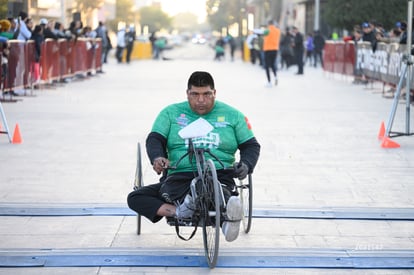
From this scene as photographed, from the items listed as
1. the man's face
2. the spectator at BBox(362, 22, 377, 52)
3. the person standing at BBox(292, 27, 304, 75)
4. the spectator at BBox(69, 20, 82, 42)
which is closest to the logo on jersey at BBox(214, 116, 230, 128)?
the man's face

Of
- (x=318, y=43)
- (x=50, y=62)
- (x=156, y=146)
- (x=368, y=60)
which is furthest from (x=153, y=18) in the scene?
(x=156, y=146)

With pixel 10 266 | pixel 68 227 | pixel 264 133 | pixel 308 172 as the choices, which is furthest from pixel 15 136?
pixel 10 266

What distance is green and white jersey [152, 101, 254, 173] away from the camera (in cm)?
676

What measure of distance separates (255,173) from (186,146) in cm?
370

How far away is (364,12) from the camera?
34.9 m

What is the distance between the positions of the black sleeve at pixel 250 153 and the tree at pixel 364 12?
83.6 feet

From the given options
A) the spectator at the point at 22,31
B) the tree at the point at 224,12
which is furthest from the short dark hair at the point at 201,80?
the tree at the point at 224,12

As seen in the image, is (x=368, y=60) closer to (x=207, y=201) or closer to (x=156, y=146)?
(x=156, y=146)

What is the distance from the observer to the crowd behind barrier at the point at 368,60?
21453 mm

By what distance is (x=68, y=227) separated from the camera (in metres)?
7.56

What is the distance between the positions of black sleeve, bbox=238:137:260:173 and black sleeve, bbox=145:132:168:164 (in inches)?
20.8

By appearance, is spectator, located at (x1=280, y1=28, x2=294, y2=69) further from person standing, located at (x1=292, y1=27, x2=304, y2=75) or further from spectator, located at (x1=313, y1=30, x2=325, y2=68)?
spectator, located at (x1=313, y1=30, x2=325, y2=68)

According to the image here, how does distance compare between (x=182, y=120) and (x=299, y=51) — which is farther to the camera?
(x=299, y=51)

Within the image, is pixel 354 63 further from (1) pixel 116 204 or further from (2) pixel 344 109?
(1) pixel 116 204
